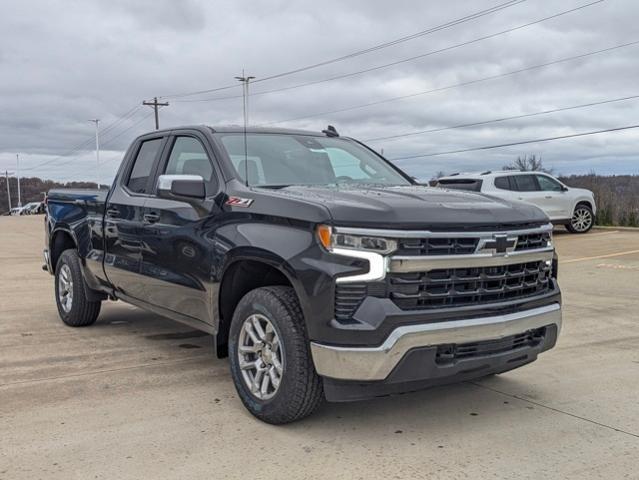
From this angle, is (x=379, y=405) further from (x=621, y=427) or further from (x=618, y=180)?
(x=618, y=180)

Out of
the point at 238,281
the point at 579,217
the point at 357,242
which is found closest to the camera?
the point at 357,242

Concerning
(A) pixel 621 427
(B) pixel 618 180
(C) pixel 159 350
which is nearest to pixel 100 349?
(C) pixel 159 350

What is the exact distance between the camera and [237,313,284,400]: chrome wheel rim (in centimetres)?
392

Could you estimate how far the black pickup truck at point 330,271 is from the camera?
11.5ft

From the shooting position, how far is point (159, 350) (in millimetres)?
5926

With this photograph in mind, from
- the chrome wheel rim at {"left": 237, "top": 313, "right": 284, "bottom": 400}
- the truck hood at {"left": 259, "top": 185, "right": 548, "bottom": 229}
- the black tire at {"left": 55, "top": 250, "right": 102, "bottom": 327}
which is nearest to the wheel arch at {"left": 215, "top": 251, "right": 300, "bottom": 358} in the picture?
the chrome wheel rim at {"left": 237, "top": 313, "right": 284, "bottom": 400}

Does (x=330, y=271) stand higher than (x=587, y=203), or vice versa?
(x=330, y=271)

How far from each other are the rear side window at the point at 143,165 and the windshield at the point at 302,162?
1.01m

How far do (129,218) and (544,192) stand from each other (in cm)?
1404

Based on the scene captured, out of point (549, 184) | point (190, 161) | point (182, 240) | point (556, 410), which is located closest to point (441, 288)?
point (556, 410)

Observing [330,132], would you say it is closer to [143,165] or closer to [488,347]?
[143,165]

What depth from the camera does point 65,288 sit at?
701 centimetres

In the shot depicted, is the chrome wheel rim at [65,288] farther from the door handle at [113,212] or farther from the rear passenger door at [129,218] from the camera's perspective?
the door handle at [113,212]

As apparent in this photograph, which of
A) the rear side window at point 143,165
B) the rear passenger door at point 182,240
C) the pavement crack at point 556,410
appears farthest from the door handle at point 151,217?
the pavement crack at point 556,410
